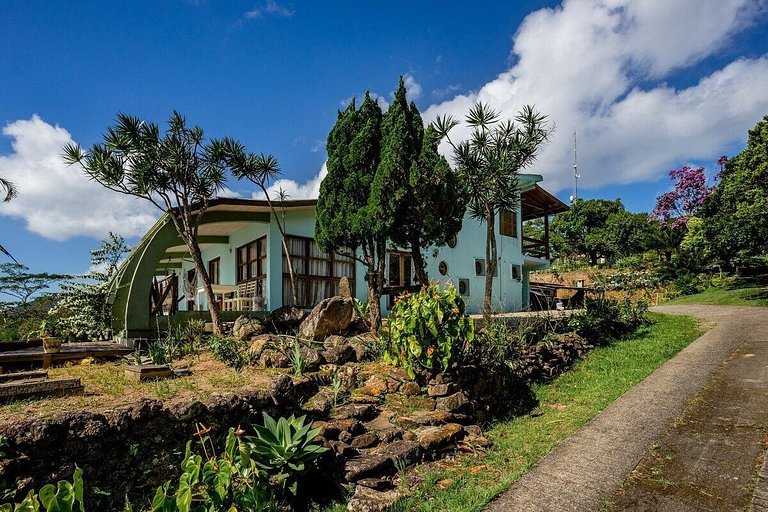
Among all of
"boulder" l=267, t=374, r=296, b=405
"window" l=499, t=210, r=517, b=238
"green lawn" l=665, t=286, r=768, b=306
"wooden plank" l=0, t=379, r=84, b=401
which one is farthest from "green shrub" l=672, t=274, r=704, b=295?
"wooden plank" l=0, t=379, r=84, b=401

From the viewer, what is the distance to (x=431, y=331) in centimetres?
654

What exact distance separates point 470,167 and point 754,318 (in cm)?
1069

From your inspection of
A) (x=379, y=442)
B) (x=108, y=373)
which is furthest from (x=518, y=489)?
(x=108, y=373)

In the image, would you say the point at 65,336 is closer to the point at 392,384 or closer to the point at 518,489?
the point at 392,384

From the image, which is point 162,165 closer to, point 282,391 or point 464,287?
point 282,391

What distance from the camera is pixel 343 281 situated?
11875 mm

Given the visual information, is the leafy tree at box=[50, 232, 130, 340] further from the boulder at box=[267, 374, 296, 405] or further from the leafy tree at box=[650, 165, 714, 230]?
the leafy tree at box=[650, 165, 714, 230]

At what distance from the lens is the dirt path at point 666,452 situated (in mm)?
4051

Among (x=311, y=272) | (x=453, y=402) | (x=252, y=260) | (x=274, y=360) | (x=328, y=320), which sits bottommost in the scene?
(x=453, y=402)

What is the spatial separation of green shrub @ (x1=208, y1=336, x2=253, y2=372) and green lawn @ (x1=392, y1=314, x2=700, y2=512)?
4.19 metres

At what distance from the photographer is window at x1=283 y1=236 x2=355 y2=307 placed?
14.1 m

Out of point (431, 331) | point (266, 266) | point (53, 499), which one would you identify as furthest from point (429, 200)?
point (53, 499)

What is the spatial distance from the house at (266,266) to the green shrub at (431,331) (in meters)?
3.01

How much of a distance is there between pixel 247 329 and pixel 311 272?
4.59 meters
